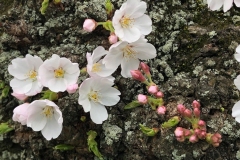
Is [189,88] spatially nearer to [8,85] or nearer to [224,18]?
[224,18]

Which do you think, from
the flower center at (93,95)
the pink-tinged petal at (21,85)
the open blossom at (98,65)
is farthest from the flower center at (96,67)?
the pink-tinged petal at (21,85)

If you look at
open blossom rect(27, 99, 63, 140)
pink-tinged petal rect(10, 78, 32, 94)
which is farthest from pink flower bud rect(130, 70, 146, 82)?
pink-tinged petal rect(10, 78, 32, 94)

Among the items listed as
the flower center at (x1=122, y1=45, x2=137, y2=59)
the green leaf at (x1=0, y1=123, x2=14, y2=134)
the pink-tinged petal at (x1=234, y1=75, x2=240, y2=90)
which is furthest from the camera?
the green leaf at (x1=0, y1=123, x2=14, y2=134)

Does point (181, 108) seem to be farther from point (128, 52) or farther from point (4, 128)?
point (4, 128)

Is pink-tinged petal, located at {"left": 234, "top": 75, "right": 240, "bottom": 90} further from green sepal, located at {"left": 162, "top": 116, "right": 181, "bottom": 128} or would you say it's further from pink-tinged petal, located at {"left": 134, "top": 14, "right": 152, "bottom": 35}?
pink-tinged petal, located at {"left": 134, "top": 14, "right": 152, "bottom": 35}

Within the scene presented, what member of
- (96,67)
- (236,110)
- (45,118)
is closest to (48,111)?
(45,118)
